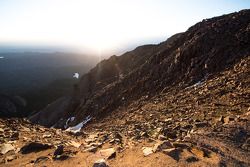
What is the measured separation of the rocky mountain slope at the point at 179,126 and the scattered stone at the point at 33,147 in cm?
4

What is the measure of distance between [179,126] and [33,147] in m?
6.03

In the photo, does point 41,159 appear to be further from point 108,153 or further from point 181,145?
point 181,145

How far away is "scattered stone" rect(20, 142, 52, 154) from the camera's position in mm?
12164

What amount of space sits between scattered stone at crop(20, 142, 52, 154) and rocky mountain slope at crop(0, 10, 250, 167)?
4 cm

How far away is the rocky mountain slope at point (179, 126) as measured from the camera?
9.85 metres

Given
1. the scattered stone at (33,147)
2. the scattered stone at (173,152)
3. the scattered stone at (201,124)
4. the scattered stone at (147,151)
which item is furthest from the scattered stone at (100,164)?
the scattered stone at (201,124)

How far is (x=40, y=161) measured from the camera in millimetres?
10758

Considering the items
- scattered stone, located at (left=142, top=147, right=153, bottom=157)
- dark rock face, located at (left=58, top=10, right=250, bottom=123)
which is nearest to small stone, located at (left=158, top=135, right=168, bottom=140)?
scattered stone, located at (left=142, top=147, right=153, bottom=157)

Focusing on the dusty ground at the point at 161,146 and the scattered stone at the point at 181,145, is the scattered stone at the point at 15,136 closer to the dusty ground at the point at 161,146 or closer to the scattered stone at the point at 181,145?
the dusty ground at the point at 161,146

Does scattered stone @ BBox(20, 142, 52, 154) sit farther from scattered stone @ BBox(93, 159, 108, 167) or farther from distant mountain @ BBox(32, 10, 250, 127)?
distant mountain @ BBox(32, 10, 250, 127)

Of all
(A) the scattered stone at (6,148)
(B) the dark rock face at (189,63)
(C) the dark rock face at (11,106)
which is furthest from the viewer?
(C) the dark rock face at (11,106)

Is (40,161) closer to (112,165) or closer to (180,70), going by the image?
(112,165)

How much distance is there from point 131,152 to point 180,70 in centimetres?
2211

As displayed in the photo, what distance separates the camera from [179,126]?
12.9m
